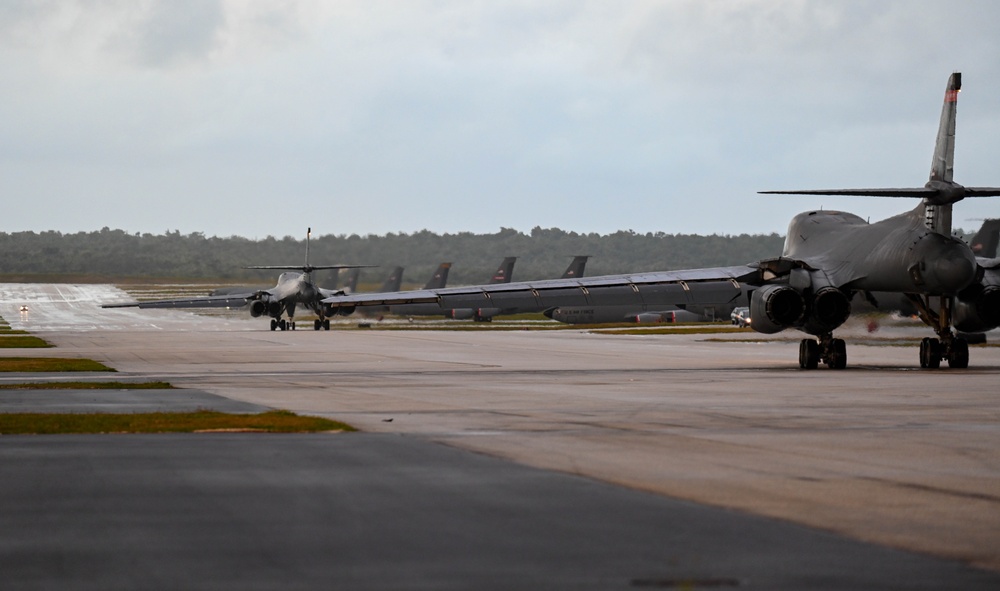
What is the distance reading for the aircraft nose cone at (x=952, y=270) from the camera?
1214 inches

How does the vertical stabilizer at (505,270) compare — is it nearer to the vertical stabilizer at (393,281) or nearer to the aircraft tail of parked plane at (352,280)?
the aircraft tail of parked plane at (352,280)

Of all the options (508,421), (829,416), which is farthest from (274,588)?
(829,416)

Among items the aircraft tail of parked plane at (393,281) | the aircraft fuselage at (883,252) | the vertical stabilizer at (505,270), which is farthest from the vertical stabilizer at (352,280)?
the aircraft fuselage at (883,252)

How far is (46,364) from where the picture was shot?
35594 mm

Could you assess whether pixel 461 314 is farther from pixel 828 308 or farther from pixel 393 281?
pixel 828 308

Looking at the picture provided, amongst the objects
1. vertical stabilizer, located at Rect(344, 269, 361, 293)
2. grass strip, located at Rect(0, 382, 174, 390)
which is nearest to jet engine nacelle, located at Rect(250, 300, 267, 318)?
vertical stabilizer, located at Rect(344, 269, 361, 293)

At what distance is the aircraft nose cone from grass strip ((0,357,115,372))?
20.1 meters

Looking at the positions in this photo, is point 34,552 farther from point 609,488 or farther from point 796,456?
point 796,456

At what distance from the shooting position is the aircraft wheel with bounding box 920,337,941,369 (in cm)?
3375

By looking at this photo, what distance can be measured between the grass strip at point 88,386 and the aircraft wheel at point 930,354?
18.9 metres

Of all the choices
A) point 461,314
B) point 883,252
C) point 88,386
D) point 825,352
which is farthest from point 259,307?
point 88,386

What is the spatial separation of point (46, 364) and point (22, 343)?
19985 millimetres

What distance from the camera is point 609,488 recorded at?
11.1m

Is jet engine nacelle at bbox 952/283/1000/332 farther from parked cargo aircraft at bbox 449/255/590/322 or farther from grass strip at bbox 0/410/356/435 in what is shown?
parked cargo aircraft at bbox 449/255/590/322
